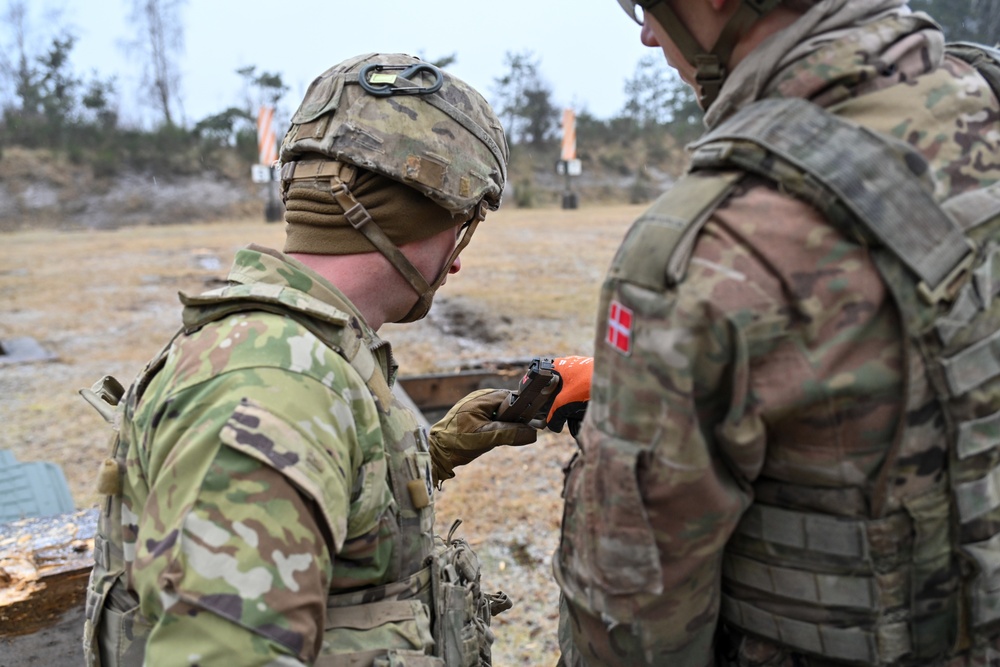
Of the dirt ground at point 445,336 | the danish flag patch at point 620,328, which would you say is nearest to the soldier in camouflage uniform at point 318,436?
the danish flag patch at point 620,328

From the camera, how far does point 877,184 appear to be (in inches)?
48.4

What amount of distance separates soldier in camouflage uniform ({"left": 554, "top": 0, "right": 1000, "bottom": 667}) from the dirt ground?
2390 millimetres

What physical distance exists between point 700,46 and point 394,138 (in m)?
0.83

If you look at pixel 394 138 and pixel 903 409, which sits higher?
pixel 394 138

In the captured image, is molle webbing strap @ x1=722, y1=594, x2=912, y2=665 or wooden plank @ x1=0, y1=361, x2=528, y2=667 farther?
wooden plank @ x1=0, y1=361, x2=528, y2=667

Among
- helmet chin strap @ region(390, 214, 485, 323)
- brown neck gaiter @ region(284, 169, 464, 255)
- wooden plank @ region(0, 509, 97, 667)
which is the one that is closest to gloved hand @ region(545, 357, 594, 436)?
helmet chin strap @ region(390, 214, 485, 323)

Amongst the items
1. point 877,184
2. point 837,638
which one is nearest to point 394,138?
point 877,184

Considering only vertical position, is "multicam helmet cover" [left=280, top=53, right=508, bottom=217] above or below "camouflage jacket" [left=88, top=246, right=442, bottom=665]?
above

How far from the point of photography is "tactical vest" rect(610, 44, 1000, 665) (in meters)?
1.23

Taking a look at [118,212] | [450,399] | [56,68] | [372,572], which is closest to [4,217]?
[118,212]

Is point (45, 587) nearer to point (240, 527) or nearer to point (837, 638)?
→ point (240, 527)

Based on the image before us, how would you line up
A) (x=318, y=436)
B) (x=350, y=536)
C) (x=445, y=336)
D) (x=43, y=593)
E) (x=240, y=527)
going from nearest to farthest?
(x=240, y=527) → (x=318, y=436) → (x=350, y=536) → (x=43, y=593) → (x=445, y=336)

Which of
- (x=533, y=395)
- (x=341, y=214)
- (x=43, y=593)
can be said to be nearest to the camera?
(x=341, y=214)

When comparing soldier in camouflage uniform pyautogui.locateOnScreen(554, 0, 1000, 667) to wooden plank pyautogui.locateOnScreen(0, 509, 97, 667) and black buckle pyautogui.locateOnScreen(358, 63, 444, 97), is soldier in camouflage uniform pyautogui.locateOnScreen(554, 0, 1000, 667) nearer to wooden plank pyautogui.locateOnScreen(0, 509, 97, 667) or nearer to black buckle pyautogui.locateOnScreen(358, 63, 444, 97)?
black buckle pyautogui.locateOnScreen(358, 63, 444, 97)
